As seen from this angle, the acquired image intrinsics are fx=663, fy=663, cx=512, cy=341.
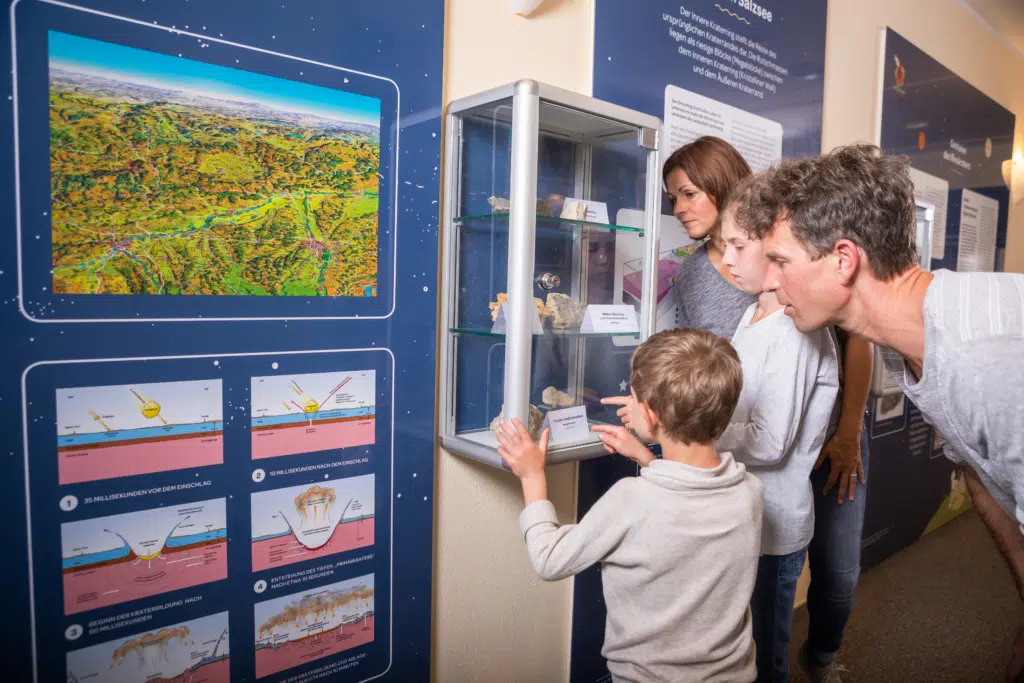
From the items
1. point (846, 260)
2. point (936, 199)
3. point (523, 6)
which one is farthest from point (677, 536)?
point (936, 199)

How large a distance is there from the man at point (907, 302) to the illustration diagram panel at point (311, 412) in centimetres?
114

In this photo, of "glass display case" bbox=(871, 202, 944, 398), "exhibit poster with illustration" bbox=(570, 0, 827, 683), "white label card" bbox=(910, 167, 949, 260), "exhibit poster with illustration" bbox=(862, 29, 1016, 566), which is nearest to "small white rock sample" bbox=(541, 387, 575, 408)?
"exhibit poster with illustration" bbox=(570, 0, 827, 683)

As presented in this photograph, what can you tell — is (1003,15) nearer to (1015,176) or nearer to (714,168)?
(1015,176)

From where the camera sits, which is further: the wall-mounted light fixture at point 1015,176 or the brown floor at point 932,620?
the wall-mounted light fixture at point 1015,176

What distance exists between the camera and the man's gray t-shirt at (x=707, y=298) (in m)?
2.22

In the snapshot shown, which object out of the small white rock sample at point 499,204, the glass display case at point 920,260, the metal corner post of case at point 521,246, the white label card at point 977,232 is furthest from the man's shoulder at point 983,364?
the white label card at point 977,232

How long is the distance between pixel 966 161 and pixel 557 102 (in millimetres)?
4354

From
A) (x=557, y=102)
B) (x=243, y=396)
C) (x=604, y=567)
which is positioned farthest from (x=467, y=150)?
(x=604, y=567)

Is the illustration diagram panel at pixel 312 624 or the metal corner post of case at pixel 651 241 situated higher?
the metal corner post of case at pixel 651 241

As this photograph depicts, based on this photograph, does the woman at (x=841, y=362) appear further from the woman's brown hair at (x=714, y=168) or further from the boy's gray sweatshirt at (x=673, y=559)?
the boy's gray sweatshirt at (x=673, y=559)

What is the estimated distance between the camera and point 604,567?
150cm

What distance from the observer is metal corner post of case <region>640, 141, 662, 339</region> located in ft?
6.70

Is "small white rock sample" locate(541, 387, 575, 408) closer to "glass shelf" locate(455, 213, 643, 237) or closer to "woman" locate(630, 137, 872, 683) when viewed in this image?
"glass shelf" locate(455, 213, 643, 237)

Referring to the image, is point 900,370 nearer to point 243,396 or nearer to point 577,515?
point 577,515
